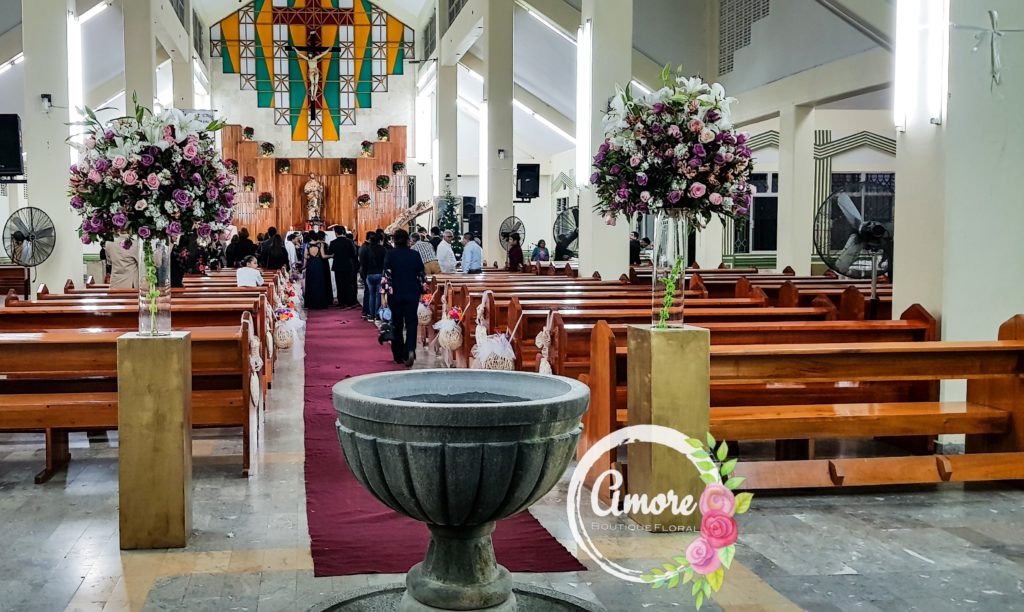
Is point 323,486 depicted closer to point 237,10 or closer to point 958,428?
point 958,428

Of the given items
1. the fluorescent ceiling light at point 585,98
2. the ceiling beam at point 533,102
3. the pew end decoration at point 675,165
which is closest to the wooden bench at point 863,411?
the pew end decoration at point 675,165

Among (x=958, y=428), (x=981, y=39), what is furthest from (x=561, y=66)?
(x=958, y=428)

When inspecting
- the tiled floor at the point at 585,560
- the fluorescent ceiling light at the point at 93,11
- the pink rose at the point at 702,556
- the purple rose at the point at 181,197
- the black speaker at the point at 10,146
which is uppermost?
the fluorescent ceiling light at the point at 93,11

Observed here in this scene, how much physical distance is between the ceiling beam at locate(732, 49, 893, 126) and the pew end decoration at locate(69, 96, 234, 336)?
788cm

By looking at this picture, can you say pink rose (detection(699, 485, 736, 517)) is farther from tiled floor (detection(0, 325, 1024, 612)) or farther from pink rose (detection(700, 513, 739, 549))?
tiled floor (detection(0, 325, 1024, 612))

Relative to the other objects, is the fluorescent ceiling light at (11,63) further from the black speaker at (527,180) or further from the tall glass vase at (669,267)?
the tall glass vase at (669,267)

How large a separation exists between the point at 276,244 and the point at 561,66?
677cm

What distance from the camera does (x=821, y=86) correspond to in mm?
11805

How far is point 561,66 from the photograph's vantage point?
61.2ft

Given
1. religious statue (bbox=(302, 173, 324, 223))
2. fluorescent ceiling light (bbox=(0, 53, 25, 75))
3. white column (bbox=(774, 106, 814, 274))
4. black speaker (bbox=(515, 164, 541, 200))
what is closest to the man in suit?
black speaker (bbox=(515, 164, 541, 200))

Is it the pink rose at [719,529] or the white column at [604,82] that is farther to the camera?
the white column at [604,82]

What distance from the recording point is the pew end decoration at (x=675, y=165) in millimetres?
4184


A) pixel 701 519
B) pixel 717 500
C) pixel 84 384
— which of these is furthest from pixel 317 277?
pixel 717 500

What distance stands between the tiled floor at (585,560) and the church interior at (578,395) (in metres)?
0.02
